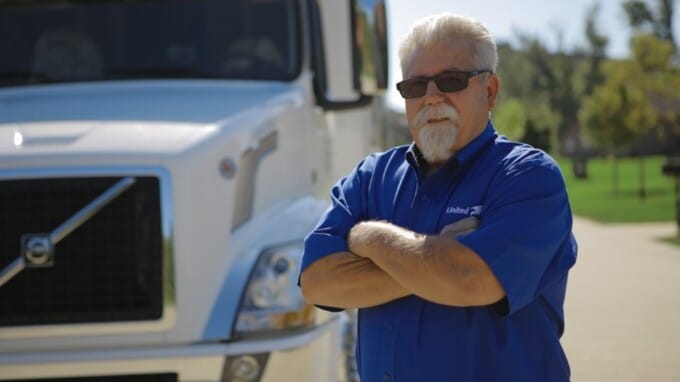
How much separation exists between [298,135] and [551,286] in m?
2.91

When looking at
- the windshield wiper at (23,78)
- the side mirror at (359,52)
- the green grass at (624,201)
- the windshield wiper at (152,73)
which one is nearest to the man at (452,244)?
the windshield wiper at (152,73)

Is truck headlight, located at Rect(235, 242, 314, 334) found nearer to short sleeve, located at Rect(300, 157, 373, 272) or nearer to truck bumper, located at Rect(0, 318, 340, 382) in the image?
truck bumper, located at Rect(0, 318, 340, 382)

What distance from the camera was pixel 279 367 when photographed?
428cm

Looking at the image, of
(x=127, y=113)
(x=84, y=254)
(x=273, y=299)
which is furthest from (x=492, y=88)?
(x=127, y=113)

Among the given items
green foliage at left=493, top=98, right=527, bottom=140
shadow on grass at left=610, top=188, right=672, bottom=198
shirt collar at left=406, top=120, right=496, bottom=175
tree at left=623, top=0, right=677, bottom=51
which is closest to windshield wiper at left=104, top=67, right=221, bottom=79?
shirt collar at left=406, top=120, right=496, bottom=175

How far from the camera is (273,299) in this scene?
14.2ft

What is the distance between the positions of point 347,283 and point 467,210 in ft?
1.29

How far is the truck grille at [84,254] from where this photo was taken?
4.29 m

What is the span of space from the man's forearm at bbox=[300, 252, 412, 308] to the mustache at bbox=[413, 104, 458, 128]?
0.42 metres

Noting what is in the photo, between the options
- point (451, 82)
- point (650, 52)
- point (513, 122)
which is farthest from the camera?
point (513, 122)

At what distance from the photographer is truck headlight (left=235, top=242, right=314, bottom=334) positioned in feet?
14.0

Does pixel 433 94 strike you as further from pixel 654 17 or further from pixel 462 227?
pixel 654 17

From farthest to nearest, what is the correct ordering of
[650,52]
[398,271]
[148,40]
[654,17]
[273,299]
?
1. [654,17]
2. [650,52]
3. [148,40]
4. [273,299]
5. [398,271]

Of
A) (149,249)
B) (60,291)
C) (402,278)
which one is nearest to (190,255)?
(149,249)
